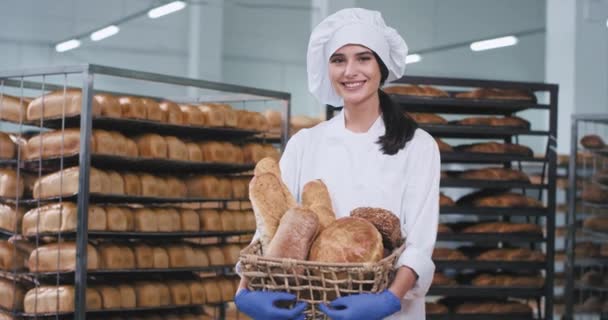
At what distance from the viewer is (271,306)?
1.57 metres

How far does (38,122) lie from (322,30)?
2631mm

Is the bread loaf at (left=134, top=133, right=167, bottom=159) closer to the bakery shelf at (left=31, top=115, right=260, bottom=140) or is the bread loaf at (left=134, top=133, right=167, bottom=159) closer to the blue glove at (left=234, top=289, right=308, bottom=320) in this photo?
the bakery shelf at (left=31, top=115, right=260, bottom=140)

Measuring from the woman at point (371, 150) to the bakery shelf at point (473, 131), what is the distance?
2755mm

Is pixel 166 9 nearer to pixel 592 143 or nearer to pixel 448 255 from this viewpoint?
pixel 592 143

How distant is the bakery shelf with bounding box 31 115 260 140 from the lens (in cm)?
410

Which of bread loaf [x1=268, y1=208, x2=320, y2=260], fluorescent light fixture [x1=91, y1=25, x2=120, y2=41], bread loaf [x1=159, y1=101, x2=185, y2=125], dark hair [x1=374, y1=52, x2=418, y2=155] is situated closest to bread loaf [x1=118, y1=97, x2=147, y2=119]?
bread loaf [x1=159, y1=101, x2=185, y2=125]

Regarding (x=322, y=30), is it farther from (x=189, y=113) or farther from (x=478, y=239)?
(x=478, y=239)

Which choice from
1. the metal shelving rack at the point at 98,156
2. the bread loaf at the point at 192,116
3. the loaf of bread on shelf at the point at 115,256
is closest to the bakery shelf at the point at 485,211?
the metal shelving rack at the point at 98,156

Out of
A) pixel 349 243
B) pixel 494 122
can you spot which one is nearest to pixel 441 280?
pixel 494 122

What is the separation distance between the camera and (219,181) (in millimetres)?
4656

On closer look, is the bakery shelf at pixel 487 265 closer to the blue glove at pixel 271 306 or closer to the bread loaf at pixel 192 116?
the bread loaf at pixel 192 116

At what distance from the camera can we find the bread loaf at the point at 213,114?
456 centimetres

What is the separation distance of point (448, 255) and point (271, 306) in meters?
3.28

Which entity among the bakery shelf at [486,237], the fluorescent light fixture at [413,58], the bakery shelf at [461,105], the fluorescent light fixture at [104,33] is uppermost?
the fluorescent light fixture at [413,58]
